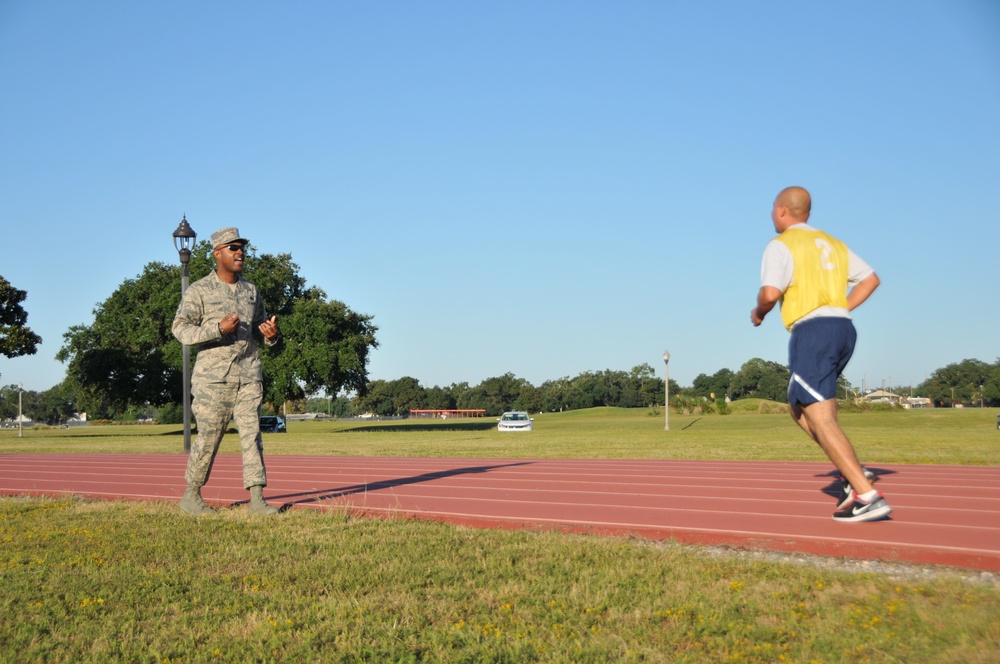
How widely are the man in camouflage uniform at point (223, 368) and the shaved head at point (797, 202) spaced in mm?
3905

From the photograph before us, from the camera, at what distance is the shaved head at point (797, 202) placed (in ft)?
19.6

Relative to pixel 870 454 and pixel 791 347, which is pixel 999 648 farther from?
pixel 870 454

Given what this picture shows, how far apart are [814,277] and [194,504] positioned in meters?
5.02

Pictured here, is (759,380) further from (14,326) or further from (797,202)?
(797,202)

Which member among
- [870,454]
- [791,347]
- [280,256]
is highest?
[280,256]

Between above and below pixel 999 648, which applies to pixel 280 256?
above

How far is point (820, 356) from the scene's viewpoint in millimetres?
5477

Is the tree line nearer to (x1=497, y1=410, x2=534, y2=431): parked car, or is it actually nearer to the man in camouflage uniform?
(x1=497, y1=410, x2=534, y2=431): parked car

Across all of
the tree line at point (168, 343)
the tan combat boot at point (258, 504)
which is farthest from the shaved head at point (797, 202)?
the tree line at point (168, 343)

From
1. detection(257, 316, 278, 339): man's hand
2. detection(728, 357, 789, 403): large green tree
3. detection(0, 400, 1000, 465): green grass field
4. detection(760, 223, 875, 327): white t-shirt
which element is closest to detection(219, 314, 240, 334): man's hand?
detection(257, 316, 278, 339): man's hand

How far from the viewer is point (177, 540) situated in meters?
5.64

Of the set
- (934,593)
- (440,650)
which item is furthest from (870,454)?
(440,650)

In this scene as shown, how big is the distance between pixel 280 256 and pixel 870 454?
47294mm

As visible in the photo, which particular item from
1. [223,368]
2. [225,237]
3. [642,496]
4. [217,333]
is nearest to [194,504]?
[223,368]
